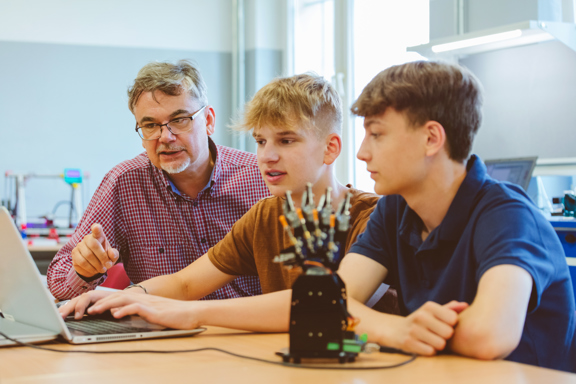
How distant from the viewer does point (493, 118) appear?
365cm

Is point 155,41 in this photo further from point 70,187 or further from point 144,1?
point 70,187

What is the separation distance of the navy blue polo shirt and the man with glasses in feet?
2.98

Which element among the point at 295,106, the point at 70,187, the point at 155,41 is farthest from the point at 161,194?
the point at 155,41

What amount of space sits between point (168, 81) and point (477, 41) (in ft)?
6.09

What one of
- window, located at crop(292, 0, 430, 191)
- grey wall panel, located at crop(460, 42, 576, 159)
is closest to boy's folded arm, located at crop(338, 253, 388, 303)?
grey wall panel, located at crop(460, 42, 576, 159)

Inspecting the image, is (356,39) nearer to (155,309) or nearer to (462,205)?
(462,205)

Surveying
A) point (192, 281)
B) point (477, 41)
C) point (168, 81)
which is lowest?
point (192, 281)

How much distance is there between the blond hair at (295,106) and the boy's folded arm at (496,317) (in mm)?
752

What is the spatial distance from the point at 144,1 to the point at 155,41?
33 cm

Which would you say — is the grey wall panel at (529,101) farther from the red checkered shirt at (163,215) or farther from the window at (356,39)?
the red checkered shirt at (163,215)

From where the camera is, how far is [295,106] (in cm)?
161

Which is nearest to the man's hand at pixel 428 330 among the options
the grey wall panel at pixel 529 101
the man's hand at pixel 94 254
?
the man's hand at pixel 94 254

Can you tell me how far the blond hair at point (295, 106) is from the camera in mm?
1592

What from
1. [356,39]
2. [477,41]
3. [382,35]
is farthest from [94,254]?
[356,39]
